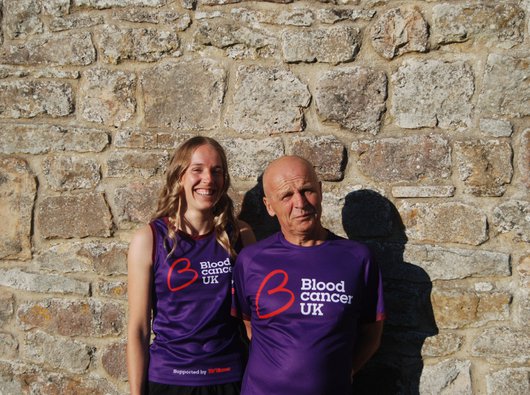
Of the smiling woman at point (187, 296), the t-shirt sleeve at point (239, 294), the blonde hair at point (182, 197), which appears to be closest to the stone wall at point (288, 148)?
the blonde hair at point (182, 197)

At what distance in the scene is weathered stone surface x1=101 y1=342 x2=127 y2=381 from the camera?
2.80m

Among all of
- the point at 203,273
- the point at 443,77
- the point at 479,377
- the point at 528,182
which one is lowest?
the point at 479,377

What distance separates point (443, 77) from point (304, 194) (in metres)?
0.93

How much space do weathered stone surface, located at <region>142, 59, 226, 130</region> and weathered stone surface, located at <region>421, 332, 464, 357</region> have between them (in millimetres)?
1488

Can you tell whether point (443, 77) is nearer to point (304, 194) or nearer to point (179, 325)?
point (304, 194)

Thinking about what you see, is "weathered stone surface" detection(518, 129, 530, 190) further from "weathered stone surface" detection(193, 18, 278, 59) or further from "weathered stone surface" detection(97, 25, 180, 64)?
"weathered stone surface" detection(97, 25, 180, 64)

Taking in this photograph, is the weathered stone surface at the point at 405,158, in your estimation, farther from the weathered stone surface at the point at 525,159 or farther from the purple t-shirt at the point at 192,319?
the purple t-shirt at the point at 192,319

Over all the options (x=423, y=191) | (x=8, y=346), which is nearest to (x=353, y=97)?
(x=423, y=191)

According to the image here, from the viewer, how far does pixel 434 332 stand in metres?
2.54

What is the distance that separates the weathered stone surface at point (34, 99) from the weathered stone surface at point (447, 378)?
2.24 m

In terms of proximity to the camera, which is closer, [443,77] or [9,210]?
[443,77]

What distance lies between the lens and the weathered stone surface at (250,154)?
8.82 ft

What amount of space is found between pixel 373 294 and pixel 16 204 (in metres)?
1.91

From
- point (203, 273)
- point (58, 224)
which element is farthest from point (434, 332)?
point (58, 224)
